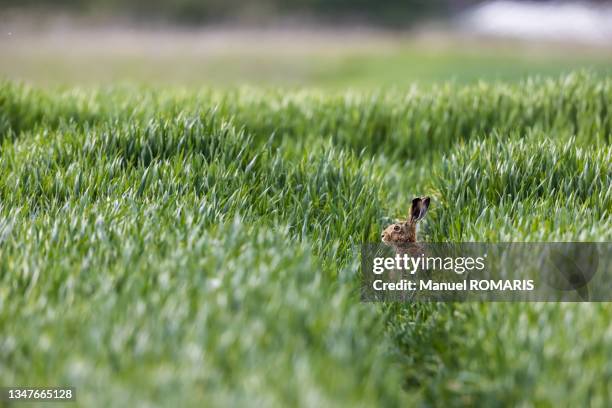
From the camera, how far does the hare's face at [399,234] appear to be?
3.15 metres

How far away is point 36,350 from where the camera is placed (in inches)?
83.4

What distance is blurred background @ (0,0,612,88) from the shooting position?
553 inches

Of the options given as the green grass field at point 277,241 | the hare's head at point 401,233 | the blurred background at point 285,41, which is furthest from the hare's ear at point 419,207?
the blurred background at point 285,41

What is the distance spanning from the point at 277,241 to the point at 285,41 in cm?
1602

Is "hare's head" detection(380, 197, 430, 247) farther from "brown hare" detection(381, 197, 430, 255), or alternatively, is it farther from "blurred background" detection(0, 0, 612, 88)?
"blurred background" detection(0, 0, 612, 88)

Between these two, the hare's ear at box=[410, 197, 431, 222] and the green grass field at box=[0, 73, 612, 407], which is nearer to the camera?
the green grass field at box=[0, 73, 612, 407]

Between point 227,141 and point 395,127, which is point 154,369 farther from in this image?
point 395,127

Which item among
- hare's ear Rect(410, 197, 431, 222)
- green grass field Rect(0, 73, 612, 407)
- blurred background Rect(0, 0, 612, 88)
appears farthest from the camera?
blurred background Rect(0, 0, 612, 88)

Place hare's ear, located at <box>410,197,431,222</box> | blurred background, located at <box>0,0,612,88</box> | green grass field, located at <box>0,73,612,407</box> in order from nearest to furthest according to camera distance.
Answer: green grass field, located at <box>0,73,612,407</box>, hare's ear, located at <box>410,197,431,222</box>, blurred background, located at <box>0,0,612,88</box>

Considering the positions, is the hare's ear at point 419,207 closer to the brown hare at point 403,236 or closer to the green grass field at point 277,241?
the brown hare at point 403,236


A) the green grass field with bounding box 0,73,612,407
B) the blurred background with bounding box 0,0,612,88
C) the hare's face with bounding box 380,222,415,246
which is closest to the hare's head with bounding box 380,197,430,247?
the hare's face with bounding box 380,222,415,246

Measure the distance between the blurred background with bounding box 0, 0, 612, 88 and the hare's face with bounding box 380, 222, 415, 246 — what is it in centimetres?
868

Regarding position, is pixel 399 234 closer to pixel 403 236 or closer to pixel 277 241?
pixel 403 236

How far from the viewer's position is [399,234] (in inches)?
124
